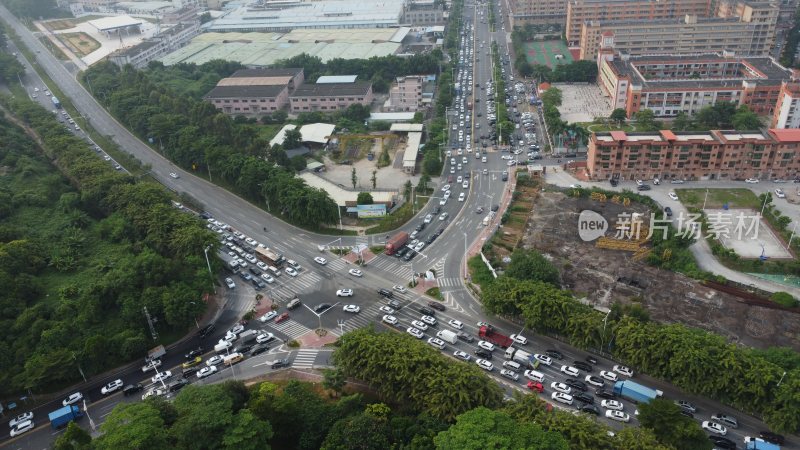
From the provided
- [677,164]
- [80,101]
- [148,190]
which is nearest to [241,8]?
[80,101]

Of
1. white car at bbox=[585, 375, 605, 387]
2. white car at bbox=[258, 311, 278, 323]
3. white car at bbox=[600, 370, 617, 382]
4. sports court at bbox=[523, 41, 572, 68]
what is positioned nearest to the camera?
white car at bbox=[585, 375, 605, 387]

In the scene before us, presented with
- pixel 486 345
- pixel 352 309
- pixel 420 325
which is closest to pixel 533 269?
pixel 486 345

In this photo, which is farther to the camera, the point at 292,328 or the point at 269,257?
the point at 269,257

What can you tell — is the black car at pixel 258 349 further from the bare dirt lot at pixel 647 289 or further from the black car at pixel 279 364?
the bare dirt lot at pixel 647 289

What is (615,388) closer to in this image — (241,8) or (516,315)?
(516,315)

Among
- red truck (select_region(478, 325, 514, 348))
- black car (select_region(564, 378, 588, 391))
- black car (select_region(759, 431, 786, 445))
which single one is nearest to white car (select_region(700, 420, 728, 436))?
black car (select_region(759, 431, 786, 445))

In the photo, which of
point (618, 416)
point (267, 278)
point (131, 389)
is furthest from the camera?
point (267, 278)

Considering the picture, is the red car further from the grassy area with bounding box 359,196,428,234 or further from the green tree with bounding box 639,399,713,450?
the grassy area with bounding box 359,196,428,234

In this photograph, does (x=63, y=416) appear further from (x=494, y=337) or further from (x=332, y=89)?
(x=332, y=89)
